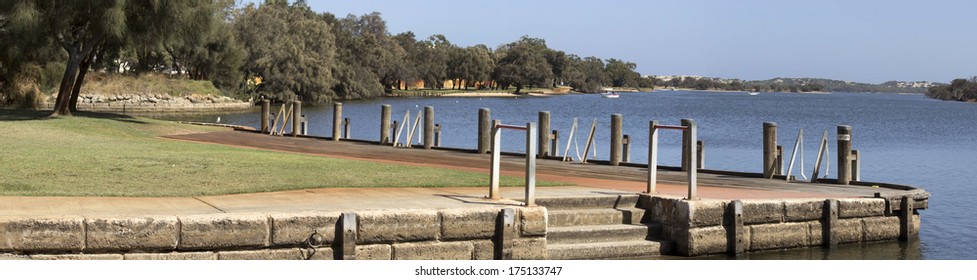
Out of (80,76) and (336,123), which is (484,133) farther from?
(80,76)

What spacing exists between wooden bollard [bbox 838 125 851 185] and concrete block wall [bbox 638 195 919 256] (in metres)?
1.99

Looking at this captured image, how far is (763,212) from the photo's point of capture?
54.6 ft

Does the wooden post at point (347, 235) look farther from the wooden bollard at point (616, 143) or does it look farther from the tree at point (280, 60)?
the tree at point (280, 60)

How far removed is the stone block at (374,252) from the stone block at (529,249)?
5.56 ft

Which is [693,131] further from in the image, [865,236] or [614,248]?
[865,236]

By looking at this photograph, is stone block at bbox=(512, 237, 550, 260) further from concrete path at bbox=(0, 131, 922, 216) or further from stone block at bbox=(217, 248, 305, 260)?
stone block at bbox=(217, 248, 305, 260)

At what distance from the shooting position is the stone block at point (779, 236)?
16.6 m

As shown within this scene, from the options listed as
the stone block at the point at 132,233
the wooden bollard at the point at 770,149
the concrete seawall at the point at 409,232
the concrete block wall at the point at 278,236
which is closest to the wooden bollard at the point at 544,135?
the wooden bollard at the point at 770,149

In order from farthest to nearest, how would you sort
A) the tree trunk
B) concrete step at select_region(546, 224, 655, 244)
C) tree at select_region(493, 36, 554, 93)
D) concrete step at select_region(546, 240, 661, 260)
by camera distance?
tree at select_region(493, 36, 554, 93), the tree trunk, concrete step at select_region(546, 224, 655, 244), concrete step at select_region(546, 240, 661, 260)

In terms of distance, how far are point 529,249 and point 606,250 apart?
146 cm

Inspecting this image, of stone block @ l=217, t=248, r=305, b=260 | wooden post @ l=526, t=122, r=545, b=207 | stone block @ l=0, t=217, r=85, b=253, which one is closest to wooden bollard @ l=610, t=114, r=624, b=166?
wooden post @ l=526, t=122, r=545, b=207

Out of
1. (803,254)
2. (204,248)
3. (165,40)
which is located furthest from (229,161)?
(165,40)

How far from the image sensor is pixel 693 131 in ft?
51.1

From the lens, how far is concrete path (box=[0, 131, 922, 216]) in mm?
13148
